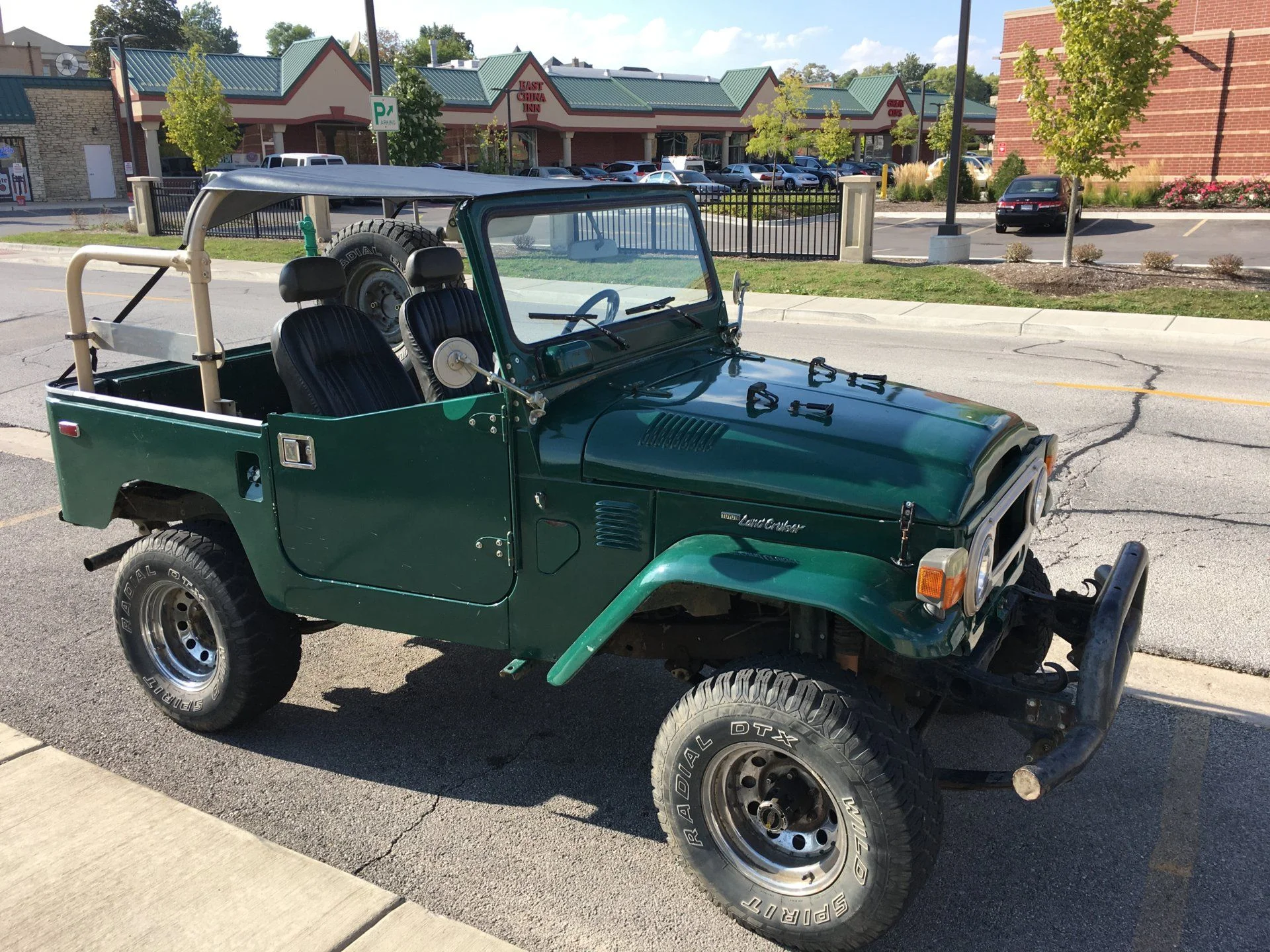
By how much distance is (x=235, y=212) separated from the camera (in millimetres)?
4137

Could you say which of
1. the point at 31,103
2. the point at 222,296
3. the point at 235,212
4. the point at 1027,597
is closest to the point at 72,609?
the point at 235,212

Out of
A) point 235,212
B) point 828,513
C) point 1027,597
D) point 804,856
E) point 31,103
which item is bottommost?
point 804,856

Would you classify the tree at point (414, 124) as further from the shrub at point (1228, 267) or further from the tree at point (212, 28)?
the tree at point (212, 28)

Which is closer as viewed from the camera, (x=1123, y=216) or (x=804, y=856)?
(x=804, y=856)

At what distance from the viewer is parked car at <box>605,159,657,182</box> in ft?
148

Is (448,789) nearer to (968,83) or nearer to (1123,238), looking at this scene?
(1123,238)

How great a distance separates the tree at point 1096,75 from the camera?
16.0m

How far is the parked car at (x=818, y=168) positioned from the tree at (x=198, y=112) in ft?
75.5

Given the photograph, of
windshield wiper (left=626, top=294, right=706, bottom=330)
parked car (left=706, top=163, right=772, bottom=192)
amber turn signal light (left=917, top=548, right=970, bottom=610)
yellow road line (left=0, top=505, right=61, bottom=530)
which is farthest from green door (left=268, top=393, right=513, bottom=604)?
parked car (left=706, top=163, right=772, bottom=192)

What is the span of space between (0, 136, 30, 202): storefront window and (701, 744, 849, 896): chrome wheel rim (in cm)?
5487

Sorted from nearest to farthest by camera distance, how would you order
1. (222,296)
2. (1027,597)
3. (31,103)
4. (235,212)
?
(1027,597), (235,212), (222,296), (31,103)

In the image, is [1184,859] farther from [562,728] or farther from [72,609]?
[72,609]

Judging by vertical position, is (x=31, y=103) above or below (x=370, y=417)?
above

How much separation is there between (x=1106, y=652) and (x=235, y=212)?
3.42 meters
